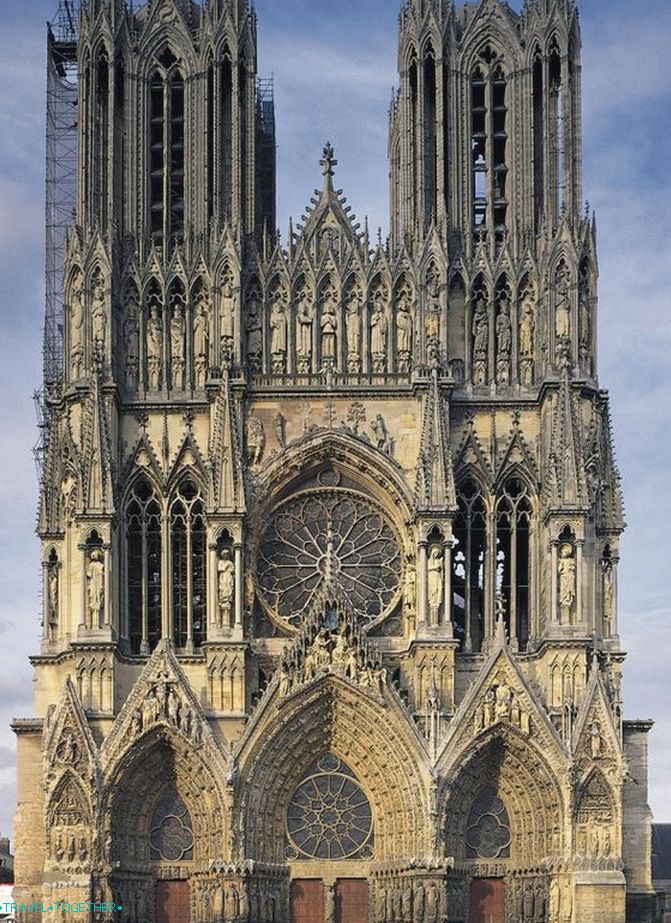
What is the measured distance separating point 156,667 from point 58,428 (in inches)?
247

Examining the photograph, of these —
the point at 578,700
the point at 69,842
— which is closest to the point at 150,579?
the point at 69,842

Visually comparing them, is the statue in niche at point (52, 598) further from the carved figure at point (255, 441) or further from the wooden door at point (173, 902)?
the wooden door at point (173, 902)

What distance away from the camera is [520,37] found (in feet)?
159

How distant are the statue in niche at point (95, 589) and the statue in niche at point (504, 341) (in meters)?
9.37

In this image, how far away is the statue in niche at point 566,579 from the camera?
147 ft

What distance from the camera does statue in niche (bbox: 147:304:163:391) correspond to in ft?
154

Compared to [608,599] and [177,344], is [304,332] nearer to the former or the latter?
[177,344]

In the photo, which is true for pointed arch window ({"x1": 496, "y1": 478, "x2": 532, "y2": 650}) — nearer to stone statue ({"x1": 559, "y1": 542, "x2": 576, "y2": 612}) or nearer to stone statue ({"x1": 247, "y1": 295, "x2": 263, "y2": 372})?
stone statue ({"x1": 559, "y1": 542, "x2": 576, "y2": 612})

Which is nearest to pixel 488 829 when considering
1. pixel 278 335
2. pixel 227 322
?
pixel 278 335

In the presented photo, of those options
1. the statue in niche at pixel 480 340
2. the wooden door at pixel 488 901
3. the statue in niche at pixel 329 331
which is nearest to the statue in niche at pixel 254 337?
the statue in niche at pixel 329 331

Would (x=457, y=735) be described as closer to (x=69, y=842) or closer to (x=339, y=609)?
(x=339, y=609)

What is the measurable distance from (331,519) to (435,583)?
311cm

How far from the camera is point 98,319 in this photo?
46.7 metres

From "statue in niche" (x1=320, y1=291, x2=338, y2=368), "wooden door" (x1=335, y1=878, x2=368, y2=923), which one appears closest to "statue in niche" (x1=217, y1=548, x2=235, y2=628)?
"statue in niche" (x1=320, y1=291, x2=338, y2=368)
